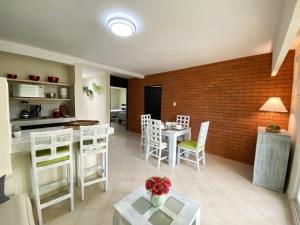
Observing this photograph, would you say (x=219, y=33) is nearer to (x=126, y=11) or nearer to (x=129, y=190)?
(x=126, y=11)

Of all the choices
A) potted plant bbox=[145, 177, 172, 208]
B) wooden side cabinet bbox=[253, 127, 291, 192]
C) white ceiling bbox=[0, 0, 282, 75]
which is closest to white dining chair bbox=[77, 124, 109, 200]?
potted plant bbox=[145, 177, 172, 208]

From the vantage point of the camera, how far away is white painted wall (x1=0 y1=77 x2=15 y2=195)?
1417 mm

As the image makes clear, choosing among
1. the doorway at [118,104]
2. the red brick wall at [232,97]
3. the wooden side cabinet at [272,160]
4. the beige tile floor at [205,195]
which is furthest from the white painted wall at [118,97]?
the wooden side cabinet at [272,160]

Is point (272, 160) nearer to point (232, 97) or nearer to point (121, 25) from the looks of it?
point (232, 97)

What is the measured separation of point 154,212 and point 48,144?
1.32 meters

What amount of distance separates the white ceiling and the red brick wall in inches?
16.8

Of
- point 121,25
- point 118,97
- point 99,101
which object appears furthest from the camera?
point 118,97

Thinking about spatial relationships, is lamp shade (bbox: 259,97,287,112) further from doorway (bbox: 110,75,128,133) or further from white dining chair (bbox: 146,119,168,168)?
doorway (bbox: 110,75,128,133)

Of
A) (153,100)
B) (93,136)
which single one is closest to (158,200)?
(93,136)

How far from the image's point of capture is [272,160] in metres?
2.32

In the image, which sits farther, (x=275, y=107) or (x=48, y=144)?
(x=275, y=107)

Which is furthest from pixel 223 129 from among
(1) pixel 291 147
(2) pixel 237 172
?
(1) pixel 291 147

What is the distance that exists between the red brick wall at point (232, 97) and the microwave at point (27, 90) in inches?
141

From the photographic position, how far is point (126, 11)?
1735 millimetres
